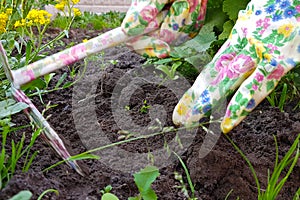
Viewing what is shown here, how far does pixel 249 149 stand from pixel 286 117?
8.0 inches

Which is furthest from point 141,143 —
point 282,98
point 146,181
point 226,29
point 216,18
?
point 216,18

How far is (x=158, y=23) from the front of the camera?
1.25m

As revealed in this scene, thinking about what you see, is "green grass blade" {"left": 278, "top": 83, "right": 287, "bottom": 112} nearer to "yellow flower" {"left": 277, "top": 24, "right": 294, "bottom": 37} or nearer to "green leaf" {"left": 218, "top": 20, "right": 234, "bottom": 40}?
"green leaf" {"left": 218, "top": 20, "right": 234, "bottom": 40}

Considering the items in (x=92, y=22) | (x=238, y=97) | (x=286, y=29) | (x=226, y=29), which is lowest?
→ (x=92, y=22)

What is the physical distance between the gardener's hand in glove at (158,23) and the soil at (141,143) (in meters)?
0.21

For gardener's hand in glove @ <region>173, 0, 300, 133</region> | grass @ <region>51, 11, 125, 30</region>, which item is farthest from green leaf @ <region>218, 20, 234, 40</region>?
grass @ <region>51, 11, 125, 30</region>

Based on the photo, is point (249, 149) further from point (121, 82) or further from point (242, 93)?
point (121, 82)

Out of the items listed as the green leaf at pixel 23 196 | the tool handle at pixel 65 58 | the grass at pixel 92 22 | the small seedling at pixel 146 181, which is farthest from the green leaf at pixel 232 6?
the green leaf at pixel 23 196

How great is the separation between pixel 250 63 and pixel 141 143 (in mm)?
376

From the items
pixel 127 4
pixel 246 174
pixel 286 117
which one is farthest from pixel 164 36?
pixel 127 4

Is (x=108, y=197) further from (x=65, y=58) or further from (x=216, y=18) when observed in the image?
(x=216, y=18)

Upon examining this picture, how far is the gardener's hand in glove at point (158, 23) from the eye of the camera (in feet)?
4.00

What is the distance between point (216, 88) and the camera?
1212 millimetres

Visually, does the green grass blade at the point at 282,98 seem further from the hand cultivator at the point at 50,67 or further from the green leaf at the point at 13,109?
the green leaf at the point at 13,109
